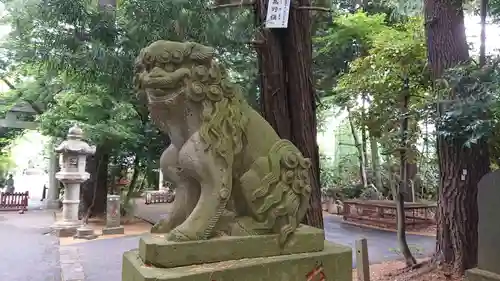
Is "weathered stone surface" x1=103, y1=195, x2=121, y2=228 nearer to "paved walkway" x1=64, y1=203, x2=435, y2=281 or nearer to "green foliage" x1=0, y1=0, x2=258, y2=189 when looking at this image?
"paved walkway" x1=64, y1=203, x2=435, y2=281

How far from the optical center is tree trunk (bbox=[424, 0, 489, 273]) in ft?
16.0

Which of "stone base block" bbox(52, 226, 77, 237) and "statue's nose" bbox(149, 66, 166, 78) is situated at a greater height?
"statue's nose" bbox(149, 66, 166, 78)

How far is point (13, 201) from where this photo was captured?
523 inches

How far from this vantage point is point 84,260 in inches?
254

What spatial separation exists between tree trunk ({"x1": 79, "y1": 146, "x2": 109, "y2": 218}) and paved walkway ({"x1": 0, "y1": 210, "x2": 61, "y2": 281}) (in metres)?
0.94

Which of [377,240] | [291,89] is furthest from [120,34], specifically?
[377,240]

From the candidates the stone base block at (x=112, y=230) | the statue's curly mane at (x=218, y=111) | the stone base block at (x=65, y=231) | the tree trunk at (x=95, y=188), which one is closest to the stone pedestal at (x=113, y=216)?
the stone base block at (x=112, y=230)

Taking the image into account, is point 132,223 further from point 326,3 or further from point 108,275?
point 326,3

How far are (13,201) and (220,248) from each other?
13430 mm

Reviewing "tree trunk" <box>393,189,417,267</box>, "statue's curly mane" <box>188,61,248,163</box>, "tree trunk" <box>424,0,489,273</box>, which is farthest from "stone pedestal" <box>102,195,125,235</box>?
"statue's curly mane" <box>188,61,248,163</box>

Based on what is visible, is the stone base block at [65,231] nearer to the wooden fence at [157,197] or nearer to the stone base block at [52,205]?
the stone base block at [52,205]

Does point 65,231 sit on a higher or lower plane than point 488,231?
lower

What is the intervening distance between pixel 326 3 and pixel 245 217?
134 inches

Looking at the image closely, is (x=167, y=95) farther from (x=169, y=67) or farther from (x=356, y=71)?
(x=356, y=71)
